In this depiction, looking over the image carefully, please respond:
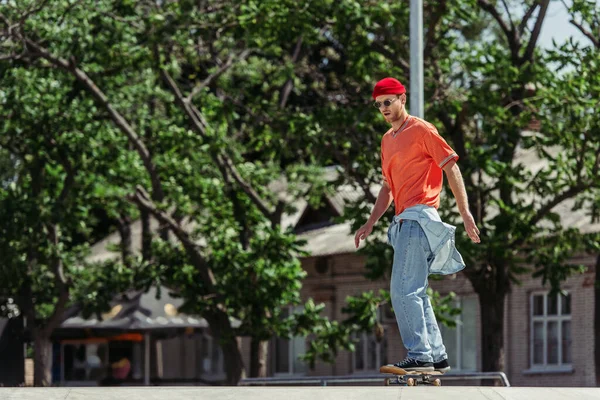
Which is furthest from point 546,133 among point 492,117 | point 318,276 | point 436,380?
point 318,276

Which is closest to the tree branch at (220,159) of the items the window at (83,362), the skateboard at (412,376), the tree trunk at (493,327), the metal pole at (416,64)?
the tree trunk at (493,327)

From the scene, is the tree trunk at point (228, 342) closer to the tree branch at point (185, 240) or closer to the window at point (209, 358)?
the tree branch at point (185, 240)

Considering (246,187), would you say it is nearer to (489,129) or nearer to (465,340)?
(489,129)

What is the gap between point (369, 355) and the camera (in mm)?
37500

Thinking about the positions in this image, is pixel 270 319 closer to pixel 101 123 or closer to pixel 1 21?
pixel 101 123

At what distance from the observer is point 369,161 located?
2234cm

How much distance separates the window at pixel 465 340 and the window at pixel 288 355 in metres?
6.20

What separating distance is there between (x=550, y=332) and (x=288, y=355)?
1031cm

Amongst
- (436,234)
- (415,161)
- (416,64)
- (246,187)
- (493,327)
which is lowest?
(493,327)

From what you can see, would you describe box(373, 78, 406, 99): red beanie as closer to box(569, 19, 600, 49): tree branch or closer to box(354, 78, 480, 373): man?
box(354, 78, 480, 373): man

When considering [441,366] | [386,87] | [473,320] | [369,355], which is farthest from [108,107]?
[441,366]

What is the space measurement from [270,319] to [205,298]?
1208mm

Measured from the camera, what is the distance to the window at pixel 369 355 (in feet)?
121

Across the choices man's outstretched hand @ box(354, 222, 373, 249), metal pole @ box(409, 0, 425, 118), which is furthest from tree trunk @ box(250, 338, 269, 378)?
man's outstretched hand @ box(354, 222, 373, 249)
